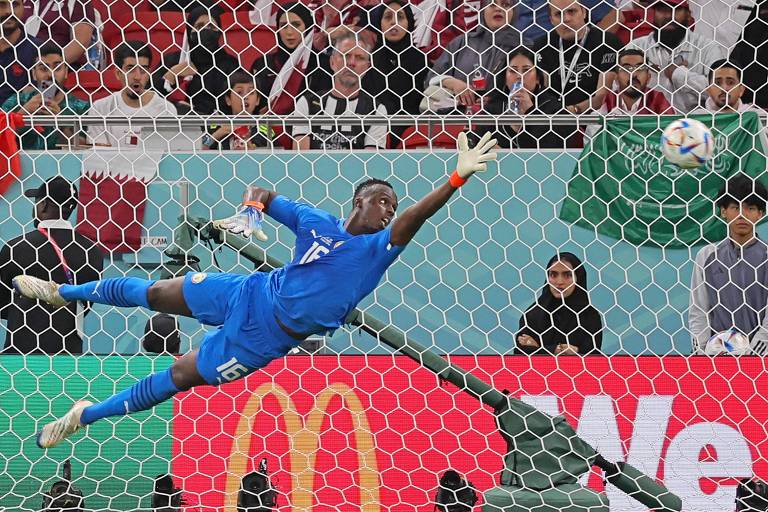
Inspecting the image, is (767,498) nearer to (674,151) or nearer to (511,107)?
(674,151)

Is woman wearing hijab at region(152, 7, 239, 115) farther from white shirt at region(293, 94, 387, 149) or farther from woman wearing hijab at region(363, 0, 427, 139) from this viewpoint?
woman wearing hijab at region(363, 0, 427, 139)

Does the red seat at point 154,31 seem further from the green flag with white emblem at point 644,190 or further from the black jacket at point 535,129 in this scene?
the green flag with white emblem at point 644,190

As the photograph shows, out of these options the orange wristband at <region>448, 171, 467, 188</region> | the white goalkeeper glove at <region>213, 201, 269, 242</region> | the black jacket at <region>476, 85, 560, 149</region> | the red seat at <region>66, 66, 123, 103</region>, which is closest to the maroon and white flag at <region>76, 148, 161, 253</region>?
the red seat at <region>66, 66, 123, 103</region>

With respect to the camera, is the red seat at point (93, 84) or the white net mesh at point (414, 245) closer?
the white net mesh at point (414, 245)

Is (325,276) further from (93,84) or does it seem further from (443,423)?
(93,84)

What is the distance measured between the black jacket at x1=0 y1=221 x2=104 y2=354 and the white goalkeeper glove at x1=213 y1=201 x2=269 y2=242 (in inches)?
51.9

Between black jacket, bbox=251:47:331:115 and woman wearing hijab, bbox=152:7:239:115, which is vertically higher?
black jacket, bbox=251:47:331:115

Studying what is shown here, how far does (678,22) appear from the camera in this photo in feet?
25.8

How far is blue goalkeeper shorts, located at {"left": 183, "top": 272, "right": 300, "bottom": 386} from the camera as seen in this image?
543cm

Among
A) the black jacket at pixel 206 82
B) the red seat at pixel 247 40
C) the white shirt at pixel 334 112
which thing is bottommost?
the black jacket at pixel 206 82

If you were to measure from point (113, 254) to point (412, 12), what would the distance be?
8.87ft

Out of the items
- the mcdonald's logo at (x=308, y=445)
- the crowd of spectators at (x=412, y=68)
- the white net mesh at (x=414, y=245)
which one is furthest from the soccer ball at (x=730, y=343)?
the mcdonald's logo at (x=308, y=445)

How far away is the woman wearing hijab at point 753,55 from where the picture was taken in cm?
752

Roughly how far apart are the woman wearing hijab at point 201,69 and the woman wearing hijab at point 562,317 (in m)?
2.39
